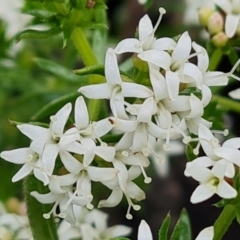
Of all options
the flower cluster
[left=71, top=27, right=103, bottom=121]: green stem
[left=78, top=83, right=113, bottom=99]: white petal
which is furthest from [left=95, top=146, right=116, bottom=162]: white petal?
[left=71, top=27, right=103, bottom=121]: green stem

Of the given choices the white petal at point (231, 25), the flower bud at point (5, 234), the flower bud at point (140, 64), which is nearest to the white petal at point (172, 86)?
the flower bud at point (140, 64)

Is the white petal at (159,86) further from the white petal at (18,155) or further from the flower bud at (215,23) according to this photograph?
the flower bud at (215,23)

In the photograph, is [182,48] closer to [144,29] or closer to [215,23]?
[144,29]

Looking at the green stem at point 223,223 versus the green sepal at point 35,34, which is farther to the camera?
the green sepal at point 35,34

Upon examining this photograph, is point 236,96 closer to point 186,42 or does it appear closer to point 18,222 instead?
point 186,42

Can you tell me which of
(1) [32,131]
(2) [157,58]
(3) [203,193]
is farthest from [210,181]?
(1) [32,131]

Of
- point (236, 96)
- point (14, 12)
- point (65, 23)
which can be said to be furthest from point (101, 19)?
point (14, 12)

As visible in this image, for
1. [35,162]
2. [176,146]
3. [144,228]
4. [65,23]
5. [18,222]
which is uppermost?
[65,23]
